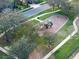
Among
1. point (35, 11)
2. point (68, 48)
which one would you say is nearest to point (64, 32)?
point (68, 48)

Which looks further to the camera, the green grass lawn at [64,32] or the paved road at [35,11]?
the paved road at [35,11]

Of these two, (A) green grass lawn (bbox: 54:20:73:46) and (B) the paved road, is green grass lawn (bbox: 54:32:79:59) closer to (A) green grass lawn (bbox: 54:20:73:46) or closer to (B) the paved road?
(A) green grass lawn (bbox: 54:20:73:46)

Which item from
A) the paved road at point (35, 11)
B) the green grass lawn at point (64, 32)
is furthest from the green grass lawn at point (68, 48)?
the paved road at point (35, 11)

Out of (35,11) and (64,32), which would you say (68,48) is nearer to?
(64,32)

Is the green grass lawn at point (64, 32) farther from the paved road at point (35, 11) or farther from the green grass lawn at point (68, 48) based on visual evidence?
the paved road at point (35, 11)

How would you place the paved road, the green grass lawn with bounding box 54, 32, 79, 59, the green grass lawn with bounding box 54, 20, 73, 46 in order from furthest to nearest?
1. the paved road
2. the green grass lawn with bounding box 54, 20, 73, 46
3. the green grass lawn with bounding box 54, 32, 79, 59

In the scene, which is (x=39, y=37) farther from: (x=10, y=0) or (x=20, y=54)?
(x=10, y=0)

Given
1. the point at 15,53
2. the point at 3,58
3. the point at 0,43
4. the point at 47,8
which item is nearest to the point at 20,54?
the point at 15,53

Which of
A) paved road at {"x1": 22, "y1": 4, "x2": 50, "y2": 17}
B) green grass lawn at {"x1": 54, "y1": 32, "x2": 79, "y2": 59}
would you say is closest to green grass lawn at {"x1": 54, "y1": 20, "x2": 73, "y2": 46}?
green grass lawn at {"x1": 54, "y1": 32, "x2": 79, "y2": 59}
